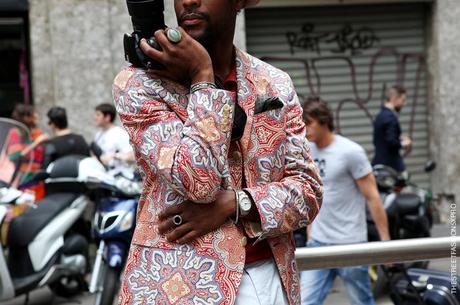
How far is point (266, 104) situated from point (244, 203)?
30cm

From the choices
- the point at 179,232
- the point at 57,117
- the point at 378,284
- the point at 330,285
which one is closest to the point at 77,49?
the point at 57,117

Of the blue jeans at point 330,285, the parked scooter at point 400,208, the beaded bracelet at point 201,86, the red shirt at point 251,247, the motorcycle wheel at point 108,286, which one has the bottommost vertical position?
the motorcycle wheel at point 108,286

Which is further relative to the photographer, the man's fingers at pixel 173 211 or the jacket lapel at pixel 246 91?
the jacket lapel at pixel 246 91

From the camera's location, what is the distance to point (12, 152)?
24.0 feet

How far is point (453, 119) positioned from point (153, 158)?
10265 millimetres

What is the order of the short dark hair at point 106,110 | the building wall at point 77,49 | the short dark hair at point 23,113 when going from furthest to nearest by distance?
the building wall at point 77,49 < the short dark hair at point 23,113 < the short dark hair at point 106,110

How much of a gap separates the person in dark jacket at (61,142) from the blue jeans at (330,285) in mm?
3594

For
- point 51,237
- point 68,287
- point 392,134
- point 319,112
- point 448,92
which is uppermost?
point 448,92

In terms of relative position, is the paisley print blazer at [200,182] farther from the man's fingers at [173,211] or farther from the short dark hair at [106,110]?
the short dark hair at [106,110]

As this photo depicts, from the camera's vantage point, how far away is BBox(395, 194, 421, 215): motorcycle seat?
7.92 meters

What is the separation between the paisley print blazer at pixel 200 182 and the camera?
7.29 ft

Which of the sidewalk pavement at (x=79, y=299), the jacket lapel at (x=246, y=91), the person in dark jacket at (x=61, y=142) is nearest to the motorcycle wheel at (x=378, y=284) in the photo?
the sidewalk pavement at (x=79, y=299)

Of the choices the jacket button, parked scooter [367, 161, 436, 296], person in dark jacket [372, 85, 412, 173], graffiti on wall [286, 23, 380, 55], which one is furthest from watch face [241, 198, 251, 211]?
graffiti on wall [286, 23, 380, 55]

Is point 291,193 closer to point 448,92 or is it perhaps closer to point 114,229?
point 114,229
